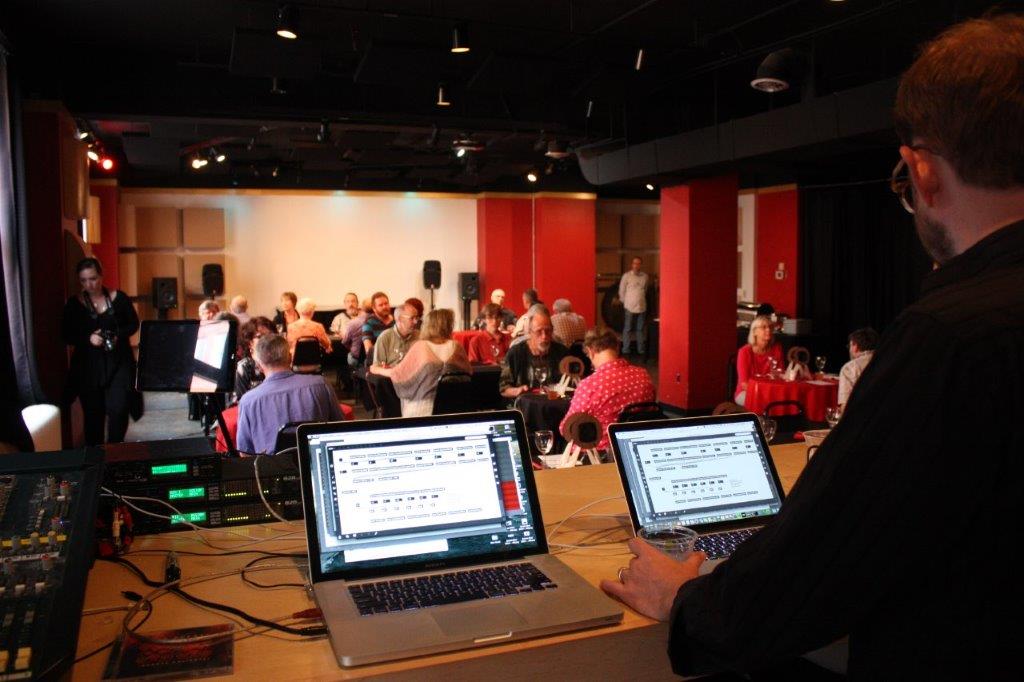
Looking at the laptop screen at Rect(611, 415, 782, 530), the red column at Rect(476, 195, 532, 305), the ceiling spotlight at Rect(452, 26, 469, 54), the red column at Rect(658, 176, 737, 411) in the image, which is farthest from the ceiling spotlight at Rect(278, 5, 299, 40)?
the red column at Rect(476, 195, 532, 305)

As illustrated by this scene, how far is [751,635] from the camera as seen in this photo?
1.08 m

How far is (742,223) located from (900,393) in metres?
16.0

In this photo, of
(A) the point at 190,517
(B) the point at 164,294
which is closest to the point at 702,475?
(A) the point at 190,517

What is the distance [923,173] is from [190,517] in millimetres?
1782

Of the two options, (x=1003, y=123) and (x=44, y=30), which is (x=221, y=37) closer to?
(x=44, y=30)

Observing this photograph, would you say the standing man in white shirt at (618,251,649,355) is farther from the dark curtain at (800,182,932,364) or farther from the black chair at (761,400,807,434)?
the black chair at (761,400,807,434)

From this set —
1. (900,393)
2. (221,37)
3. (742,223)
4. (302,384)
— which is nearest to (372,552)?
(900,393)

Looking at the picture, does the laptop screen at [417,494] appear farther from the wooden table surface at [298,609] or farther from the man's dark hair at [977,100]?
the man's dark hair at [977,100]

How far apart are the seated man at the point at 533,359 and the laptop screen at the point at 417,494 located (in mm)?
5161

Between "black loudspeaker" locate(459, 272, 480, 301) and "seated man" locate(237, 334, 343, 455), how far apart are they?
38.7ft

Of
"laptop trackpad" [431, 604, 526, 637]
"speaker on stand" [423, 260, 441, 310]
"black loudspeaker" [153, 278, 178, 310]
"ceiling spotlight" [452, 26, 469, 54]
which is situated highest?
"ceiling spotlight" [452, 26, 469, 54]

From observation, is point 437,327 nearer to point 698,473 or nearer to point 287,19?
point 287,19

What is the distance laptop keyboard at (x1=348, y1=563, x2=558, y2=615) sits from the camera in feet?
5.32

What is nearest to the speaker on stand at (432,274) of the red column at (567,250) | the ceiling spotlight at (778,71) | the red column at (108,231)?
the red column at (567,250)
